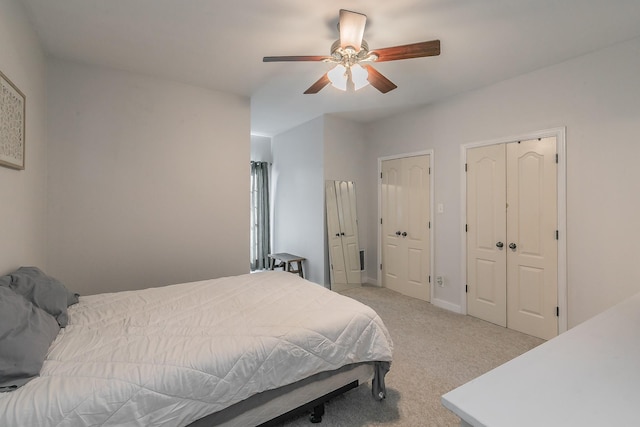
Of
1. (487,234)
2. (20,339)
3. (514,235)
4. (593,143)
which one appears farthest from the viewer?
(487,234)

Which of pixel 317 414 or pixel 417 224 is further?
pixel 417 224

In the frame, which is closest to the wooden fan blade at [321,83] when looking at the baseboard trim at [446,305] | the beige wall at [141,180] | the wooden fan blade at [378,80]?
the wooden fan blade at [378,80]

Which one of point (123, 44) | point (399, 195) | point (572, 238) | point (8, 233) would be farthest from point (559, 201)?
point (8, 233)

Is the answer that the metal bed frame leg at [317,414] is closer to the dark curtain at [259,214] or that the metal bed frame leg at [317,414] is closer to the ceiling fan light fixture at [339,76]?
the ceiling fan light fixture at [339,76]

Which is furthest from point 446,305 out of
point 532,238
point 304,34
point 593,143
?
point 304,34

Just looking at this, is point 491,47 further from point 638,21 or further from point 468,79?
point 638,21

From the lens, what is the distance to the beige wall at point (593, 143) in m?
2.31

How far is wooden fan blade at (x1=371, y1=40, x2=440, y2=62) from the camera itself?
179 cm

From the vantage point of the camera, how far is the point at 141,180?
2898 millimetres

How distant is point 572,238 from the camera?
2604 mm

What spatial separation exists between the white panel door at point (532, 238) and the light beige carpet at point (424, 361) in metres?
0.23

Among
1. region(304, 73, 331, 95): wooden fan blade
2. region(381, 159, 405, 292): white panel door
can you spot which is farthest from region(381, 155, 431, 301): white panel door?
region(304, 73, 331, 95): wooden fan blade

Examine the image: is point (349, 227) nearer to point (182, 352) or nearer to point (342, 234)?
point (342, 234)

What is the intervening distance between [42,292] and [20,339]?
22.3 inches
